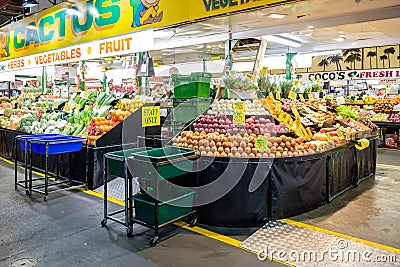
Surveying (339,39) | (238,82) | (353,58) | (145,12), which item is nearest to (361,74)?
(353,58)

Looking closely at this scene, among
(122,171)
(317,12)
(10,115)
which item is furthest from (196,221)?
(10,115)

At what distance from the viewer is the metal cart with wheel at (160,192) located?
11.8ft

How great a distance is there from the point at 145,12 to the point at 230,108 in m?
2.34

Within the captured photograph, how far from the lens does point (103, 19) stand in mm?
6352

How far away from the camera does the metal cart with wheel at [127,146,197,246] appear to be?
360 centimetres

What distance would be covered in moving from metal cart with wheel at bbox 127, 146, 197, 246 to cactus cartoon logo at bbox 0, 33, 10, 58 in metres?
7.62

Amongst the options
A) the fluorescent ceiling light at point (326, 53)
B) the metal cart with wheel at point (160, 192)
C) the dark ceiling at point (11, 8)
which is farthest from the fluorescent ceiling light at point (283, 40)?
the dark ceiling at point (11, 8)

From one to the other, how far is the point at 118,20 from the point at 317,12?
3.75 meters

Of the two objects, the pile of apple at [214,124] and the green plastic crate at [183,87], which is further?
the green plastic crate at [183,87]

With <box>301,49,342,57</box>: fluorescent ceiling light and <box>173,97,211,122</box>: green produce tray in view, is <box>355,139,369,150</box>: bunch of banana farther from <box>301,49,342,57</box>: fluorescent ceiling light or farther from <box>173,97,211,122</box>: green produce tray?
<box>301,49,342,57</box>: fluorescent ceiling light

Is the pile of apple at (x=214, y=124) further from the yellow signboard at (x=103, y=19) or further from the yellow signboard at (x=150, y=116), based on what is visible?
the yellow signboard at (x=103, y=19)

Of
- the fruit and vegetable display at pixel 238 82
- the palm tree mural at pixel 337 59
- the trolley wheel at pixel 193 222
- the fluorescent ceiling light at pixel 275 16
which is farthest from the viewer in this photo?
the palm tree mural at pixel 337 59

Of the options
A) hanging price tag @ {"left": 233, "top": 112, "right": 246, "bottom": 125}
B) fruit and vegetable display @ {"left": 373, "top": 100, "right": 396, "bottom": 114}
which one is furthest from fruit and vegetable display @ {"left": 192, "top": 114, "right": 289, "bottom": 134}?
fruit and vegetable display @ {"left": 373, "top": 100, "right": 396, "bottom": 114}

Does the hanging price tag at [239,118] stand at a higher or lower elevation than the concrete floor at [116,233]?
higher
